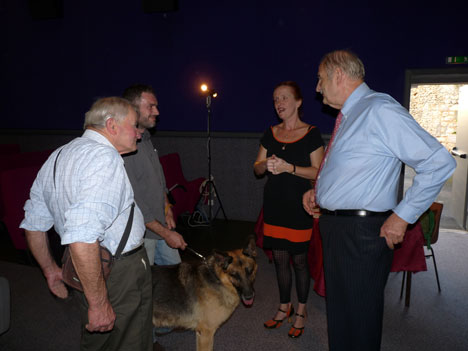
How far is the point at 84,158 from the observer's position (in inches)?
51.4

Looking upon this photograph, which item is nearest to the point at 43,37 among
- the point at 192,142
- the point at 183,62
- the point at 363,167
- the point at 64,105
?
the point at 64,105

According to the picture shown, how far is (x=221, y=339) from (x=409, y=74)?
14.3 feet

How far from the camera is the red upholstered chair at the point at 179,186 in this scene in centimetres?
520

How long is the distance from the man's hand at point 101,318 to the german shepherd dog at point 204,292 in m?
0.83

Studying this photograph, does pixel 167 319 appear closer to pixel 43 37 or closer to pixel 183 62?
pixel 183 62

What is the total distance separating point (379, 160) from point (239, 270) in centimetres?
119

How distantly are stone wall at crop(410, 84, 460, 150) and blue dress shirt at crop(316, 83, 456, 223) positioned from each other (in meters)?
10.9

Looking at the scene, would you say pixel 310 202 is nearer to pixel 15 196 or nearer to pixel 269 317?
pixel 269 317

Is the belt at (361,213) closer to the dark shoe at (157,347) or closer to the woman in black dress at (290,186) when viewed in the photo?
the woman in black dress at (290,186)

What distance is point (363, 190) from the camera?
1.65 metres

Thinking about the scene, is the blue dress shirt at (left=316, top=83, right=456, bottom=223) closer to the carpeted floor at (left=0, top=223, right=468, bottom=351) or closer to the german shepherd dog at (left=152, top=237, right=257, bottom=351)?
the german shepherd dog at (left=152, top=237, right=257, bottom=351)

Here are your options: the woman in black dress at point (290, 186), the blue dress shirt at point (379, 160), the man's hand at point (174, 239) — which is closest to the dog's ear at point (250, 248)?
the woman in black dress at point (290, 186)

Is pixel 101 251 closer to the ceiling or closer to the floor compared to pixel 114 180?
closer to the floor

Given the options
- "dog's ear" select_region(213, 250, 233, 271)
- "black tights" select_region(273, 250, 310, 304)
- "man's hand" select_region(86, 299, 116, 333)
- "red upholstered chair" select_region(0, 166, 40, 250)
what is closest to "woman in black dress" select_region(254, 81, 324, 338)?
"black tights" select_region(273, 250, 310, 304)
